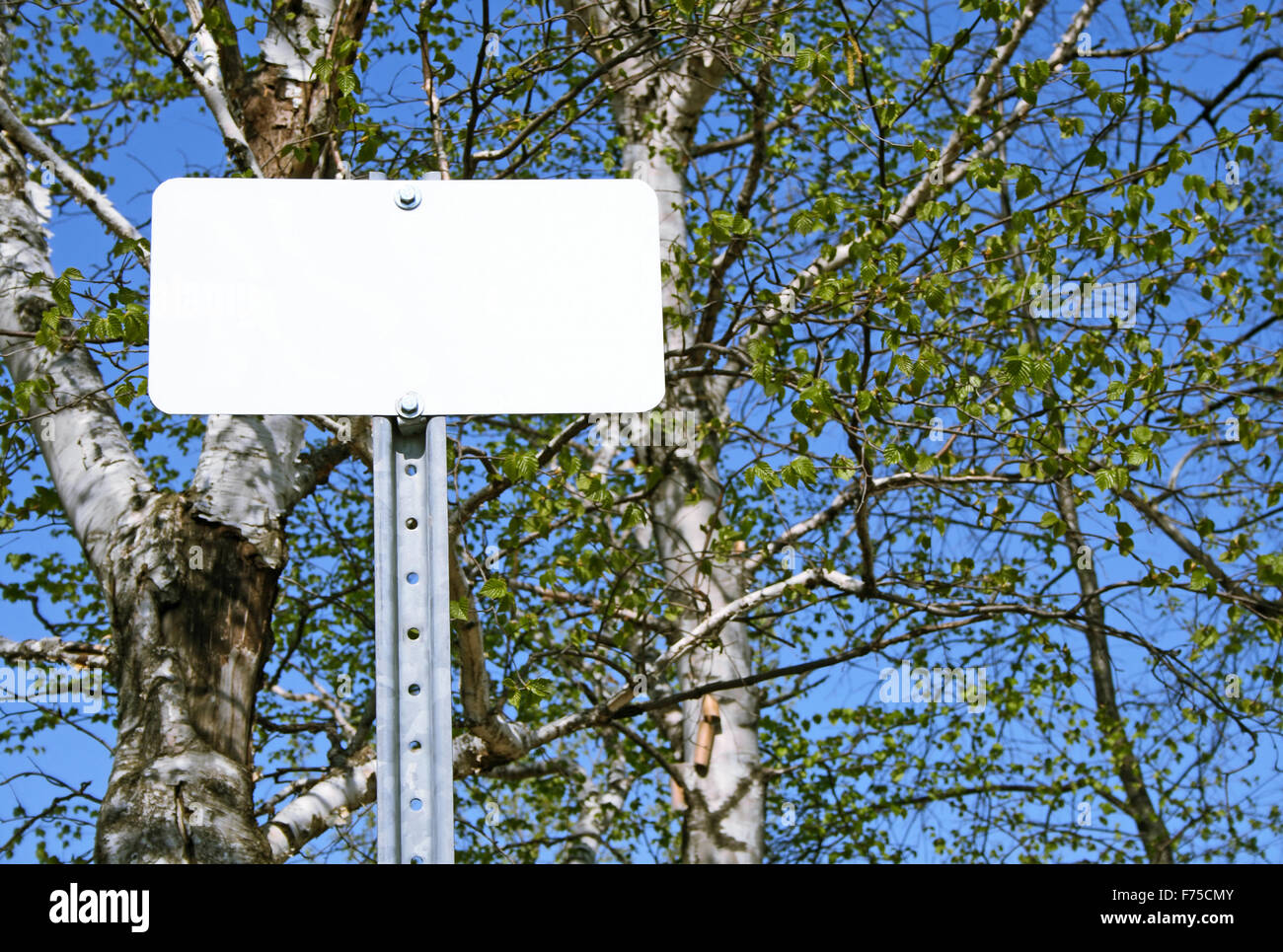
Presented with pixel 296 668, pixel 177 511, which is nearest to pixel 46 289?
pixel 177 511

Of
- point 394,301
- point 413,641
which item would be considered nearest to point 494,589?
point 394,301

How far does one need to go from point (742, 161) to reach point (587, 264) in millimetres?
7873

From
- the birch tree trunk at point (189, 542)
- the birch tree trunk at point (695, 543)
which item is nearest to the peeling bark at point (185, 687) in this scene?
the birch tree trunk at point (189, 542)

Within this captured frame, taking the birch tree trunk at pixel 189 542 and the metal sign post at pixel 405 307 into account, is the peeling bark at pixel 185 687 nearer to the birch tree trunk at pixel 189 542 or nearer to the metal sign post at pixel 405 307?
the birch tree trunk at pixel 189 542

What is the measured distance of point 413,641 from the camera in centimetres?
135

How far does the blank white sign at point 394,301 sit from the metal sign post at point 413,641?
7 centimetres

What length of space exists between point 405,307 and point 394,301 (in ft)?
0.05

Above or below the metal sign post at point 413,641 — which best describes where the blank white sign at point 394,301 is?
above

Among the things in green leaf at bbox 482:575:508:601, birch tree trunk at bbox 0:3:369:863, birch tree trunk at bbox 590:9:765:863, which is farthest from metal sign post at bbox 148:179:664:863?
birch tree trunk at bbox 590:9:765:863

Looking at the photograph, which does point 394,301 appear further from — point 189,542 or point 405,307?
point 189,542

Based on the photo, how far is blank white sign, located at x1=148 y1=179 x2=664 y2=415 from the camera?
1.49m

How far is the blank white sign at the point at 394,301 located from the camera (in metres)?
1.49

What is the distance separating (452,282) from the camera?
5.02 ft
